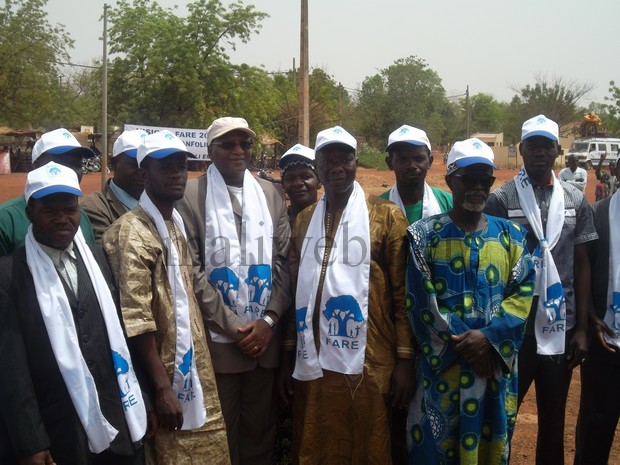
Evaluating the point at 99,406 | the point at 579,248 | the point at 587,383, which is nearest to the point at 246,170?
the point at 99,406

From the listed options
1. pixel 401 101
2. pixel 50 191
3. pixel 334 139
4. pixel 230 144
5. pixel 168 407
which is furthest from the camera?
pixel 401 101

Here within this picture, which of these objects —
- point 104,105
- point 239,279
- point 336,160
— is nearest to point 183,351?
point 239,279

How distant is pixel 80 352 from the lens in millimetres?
2480

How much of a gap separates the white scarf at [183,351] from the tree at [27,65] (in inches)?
1017

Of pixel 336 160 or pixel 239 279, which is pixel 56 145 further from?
pixel 336 160

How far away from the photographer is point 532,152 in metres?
3.38

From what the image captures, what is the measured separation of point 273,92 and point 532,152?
24.6m

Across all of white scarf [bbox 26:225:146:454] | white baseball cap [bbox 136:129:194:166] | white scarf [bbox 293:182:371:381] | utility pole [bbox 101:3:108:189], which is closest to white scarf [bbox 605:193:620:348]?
white scarf [bbox 293:182:371:381]

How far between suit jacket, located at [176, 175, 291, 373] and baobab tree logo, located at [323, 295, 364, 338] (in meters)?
0.35

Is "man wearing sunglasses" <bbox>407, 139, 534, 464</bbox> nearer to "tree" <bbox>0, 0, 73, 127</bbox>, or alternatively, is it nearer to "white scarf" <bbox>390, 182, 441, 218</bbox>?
"white scarf" <bbox>390, 182, 441, 218</bbox>

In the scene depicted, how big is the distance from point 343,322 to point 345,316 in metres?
0.03

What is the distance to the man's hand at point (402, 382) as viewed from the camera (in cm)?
308

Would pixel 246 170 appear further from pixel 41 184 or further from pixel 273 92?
pixel 273 92

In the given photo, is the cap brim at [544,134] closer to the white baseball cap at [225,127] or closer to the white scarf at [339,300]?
the white scarf at [339,300]
